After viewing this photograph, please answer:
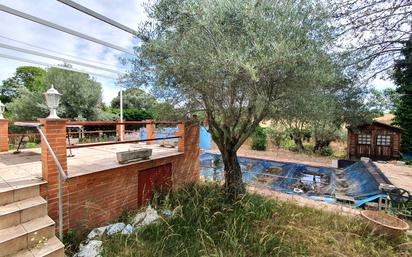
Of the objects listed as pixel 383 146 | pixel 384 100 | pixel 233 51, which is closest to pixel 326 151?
pixel 383 146

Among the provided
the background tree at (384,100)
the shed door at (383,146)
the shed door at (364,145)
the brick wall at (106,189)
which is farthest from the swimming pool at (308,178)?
the shed door at (383,146)

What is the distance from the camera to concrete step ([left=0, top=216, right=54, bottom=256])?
6.96 ft

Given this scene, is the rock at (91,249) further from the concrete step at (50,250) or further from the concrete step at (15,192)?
the concrete step at (15,192)

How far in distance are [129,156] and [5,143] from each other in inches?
149

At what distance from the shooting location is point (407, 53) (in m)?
7.31

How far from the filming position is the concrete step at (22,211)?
231 centimetres

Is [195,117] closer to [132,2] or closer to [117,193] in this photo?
[117,193]

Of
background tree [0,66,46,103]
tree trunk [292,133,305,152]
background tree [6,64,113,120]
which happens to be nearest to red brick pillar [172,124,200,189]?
tree trunk [292,133,305,152]

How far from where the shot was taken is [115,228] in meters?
3.27

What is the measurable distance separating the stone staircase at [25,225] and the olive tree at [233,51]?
2.45 meters

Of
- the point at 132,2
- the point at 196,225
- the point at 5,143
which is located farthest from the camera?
the point at 132,2

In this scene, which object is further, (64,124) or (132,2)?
(132,2)

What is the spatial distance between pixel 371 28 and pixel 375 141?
7.99 m

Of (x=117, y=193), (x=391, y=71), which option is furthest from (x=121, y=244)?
(x=391, y=71)
